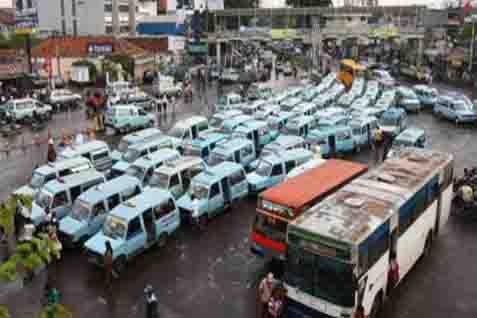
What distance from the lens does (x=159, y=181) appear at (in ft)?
59.0

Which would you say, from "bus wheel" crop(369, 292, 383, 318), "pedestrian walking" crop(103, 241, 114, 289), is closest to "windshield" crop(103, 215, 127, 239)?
"pedestrian walking" crop(103, 241, 114, 289)

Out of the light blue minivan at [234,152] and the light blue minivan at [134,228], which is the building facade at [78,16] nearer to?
the light blue minivan at [234,152]

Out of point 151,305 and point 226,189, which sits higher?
point 226,189

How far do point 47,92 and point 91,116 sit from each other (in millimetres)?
8644

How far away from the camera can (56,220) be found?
51.9 ft

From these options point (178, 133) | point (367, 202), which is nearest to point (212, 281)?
point (367, 202)

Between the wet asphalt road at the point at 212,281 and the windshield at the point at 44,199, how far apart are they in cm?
203

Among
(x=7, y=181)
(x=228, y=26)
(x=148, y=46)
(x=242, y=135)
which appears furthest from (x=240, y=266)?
(x=228, y=26)

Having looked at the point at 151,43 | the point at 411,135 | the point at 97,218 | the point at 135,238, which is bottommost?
the point at 135,238

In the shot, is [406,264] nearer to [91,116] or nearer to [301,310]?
[301,310]

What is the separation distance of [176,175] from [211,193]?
5.57 ft

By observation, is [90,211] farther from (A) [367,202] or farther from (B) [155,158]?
(A) [367,202]

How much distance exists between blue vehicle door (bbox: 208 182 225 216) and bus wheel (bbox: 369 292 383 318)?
7.26 m

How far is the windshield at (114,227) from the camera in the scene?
1422cm
